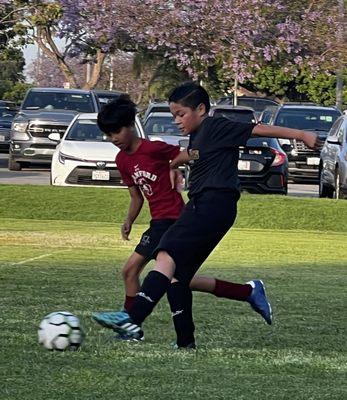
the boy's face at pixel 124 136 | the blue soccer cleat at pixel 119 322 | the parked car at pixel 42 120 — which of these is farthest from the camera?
the parked car at pixel 42 120

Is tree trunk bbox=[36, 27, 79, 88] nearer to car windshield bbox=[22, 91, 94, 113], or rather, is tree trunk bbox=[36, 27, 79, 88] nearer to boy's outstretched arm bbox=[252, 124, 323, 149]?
car windshield bbox=[22, 91, 94, 113]

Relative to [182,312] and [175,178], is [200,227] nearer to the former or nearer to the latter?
[182,312]

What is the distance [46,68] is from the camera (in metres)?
109

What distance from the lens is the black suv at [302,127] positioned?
105ft

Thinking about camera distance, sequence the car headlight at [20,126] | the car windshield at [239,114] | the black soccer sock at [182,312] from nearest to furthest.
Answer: the black soccer sock at [182,312]
the car windshield at [239,114]
the car headlight at [20,126]

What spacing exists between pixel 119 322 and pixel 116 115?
1.45 m

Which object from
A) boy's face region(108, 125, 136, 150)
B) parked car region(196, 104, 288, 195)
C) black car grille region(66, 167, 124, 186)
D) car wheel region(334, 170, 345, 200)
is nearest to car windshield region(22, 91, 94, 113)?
parked car region(196, 104, 288, 195)

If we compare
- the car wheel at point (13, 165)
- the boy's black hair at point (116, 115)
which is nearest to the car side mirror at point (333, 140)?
the car wheel at point (13, 165)

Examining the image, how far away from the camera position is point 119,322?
7973mm

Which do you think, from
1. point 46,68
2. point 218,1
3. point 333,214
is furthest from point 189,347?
point 46,68

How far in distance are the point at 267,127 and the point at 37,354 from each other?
1869 millimetres

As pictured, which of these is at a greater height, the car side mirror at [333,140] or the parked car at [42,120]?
the car side mirror at [333,140]

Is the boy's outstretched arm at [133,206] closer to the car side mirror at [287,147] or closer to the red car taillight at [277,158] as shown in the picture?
the red car taillight at [277,158]

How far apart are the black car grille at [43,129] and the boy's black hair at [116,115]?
21.5 meters
